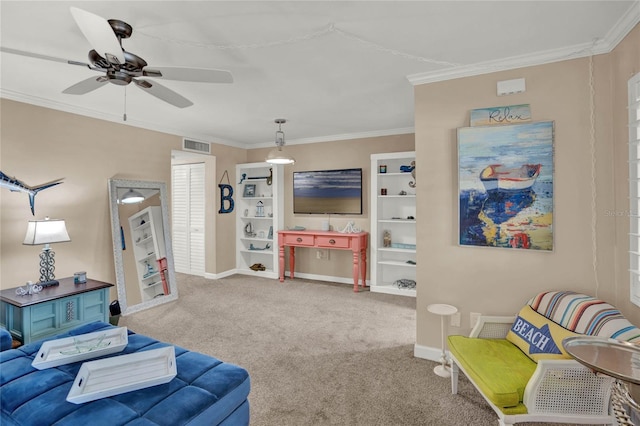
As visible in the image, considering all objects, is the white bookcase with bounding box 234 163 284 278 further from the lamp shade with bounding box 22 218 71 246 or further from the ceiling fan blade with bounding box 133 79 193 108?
the ceiling fan blade with bounding box 133 79 193 108

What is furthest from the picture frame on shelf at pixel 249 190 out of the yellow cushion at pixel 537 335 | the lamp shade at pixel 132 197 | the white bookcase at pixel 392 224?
the yellow cushion at pixel 537 335

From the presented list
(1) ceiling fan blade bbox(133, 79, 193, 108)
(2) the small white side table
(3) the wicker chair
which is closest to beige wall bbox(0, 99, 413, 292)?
(1) ceiling fan blade bbox(133, 79, 193, 108)

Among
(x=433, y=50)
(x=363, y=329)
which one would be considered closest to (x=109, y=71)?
(x=433, y=50)

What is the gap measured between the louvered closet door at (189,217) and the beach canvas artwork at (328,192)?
1785 mm

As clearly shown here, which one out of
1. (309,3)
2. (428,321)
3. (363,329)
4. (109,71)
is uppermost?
(309,3)

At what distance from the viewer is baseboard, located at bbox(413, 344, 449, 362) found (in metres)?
2.84

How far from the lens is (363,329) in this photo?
3.60 meters

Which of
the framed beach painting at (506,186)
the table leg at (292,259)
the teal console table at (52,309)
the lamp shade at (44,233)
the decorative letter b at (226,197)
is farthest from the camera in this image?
the decorative letter b at (226,197)

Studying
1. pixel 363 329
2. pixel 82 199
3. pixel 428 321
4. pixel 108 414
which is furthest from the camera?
pixel 82 199

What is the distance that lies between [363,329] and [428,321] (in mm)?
900

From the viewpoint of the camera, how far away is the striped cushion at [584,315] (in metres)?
1.81

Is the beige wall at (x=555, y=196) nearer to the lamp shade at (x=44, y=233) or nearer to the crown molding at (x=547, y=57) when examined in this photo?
the crown molding at (x=547, y=57)

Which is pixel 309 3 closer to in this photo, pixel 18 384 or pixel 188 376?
pixel 188 376

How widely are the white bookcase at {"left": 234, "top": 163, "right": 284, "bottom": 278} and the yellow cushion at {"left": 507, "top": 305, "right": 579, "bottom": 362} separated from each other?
427cm
